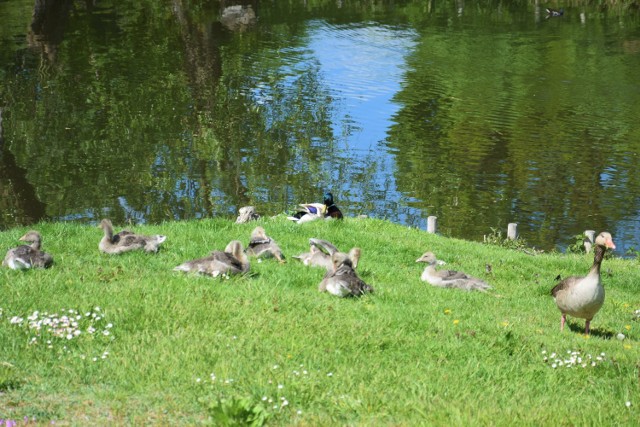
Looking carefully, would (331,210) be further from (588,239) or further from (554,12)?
(554,12)

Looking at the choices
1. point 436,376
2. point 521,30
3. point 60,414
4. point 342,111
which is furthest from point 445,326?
point 521,30

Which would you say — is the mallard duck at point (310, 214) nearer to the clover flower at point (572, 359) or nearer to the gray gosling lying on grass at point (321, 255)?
the gray gosling lying on grass at point (321, 255)

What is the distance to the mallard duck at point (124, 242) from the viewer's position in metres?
15.1

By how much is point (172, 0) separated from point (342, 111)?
3995 centimetres

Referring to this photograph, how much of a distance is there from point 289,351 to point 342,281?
282 cm

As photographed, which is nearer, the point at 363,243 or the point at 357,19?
the point at 363,243

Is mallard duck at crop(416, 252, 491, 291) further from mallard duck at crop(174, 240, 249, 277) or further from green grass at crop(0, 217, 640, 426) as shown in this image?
mallard duck at crop(174, 240, 249, 277)

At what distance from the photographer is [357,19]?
74812 mm

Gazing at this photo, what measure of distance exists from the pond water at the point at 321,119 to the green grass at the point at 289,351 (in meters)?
14.4

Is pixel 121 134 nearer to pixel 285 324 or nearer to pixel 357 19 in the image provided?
pixel 285 324

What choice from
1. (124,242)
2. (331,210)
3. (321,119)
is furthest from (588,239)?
(321,119)

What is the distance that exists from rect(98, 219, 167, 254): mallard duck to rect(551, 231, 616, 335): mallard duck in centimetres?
708

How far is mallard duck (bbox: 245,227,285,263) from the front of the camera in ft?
50.9

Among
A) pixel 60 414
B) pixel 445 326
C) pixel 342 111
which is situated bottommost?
pixel 342 111
